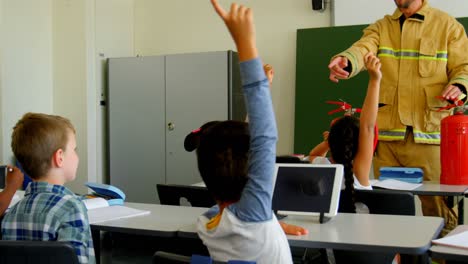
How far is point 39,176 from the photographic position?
173 centimetres

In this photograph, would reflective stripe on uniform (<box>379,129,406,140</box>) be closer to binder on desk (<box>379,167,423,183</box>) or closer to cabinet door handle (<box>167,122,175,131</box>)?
binder on desk (<box>379,167,423,183</box>)

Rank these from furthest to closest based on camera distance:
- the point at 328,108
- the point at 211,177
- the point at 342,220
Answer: the point at 328,108 → the point at 342,220 → the point at 211,177

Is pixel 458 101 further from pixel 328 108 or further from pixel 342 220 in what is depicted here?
pixel 328 108

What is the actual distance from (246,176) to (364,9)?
13.0 feet

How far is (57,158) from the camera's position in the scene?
1757 millimetres

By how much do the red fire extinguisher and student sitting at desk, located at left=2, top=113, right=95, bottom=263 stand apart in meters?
2.09

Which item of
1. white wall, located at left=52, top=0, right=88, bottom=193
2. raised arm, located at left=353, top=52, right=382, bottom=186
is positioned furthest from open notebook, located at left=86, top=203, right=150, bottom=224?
white wall, located at left=52, top=0, right=88, bottom=193

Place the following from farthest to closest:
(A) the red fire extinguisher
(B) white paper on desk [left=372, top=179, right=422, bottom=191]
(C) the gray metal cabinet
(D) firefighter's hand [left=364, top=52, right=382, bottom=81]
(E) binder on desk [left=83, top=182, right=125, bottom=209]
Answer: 1. (C) the gray metal cabinet
2. (A) the red fire extinguisher
3. (B) white paper on desk [left=372, top=179, right=422, bottom=191]
4. (E) binder on desk [left=83, top=182, right=125, bottom=209]
5. (D) firefighter's hand [left=364, top=52, right=382, bottom=81]

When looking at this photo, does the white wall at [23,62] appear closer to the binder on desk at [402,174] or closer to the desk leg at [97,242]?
the desk leg at [97,242]

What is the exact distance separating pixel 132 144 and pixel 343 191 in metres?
3.88

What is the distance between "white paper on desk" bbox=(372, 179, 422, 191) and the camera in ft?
9.04

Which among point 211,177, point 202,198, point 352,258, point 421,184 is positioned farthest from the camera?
point 421,184

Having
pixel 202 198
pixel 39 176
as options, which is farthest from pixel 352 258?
pixel 39 176

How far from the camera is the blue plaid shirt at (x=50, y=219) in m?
1.64
